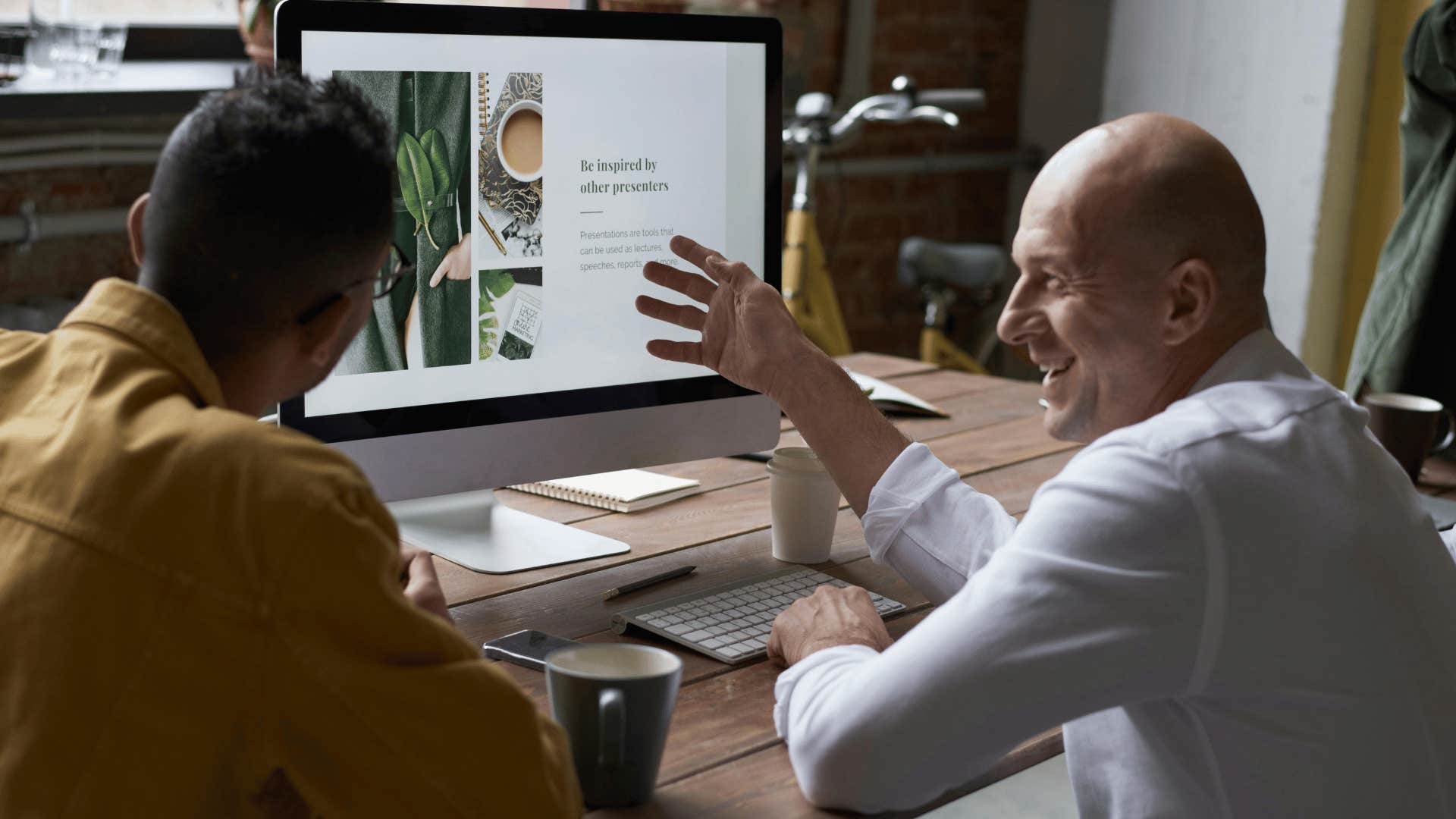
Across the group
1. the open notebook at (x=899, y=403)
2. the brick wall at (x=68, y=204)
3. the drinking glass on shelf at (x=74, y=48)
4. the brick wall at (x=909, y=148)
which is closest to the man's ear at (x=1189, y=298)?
the open notebook at (x=899, y=403)

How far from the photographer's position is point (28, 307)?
8.65 ft

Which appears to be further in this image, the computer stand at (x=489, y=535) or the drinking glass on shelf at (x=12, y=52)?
the drinking glass on shelf at (x=12, y=52)

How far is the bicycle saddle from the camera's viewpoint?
12.3ft

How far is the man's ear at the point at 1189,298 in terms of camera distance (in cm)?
95

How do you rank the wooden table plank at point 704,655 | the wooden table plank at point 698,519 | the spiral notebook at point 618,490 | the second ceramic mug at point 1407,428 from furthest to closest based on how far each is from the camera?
the second ceramic mug at point 1407,428, the spiral notebook at point 618,490, the wooden table plank at point 698,519, the wooden table plank at point 704,655

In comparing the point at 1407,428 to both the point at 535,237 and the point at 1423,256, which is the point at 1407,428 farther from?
the point at 535,237

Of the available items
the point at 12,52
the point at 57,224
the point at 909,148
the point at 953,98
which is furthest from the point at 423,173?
the point at 909,148

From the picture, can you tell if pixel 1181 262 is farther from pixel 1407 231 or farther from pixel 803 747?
pixel 1407 231

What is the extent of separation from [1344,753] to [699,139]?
81 cm

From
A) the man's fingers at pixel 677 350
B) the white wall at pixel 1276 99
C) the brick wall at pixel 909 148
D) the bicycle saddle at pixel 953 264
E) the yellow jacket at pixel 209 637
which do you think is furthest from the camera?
the brick wall at pixel 909 148

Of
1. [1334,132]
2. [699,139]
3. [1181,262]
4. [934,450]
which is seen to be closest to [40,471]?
[1181,262]

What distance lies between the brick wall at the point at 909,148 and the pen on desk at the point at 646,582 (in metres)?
2.73

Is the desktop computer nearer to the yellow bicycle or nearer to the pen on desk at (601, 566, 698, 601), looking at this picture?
the pen on desk at (601, 566, 698, 601)

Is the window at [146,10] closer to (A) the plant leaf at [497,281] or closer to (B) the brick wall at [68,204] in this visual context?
(B) the brick wall at [68,204]
